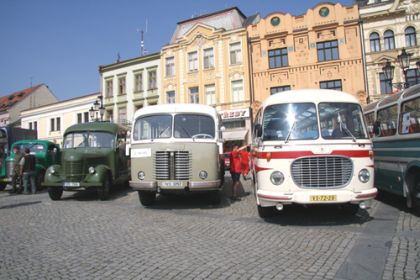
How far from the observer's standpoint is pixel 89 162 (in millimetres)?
10469

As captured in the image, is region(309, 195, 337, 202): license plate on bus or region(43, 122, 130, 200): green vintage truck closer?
region(309, 195, 337, 202): license plate on bus

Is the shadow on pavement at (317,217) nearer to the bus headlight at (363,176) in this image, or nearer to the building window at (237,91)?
the bus headlight at (363,176)

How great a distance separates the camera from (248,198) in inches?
392

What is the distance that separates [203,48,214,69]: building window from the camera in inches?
1146

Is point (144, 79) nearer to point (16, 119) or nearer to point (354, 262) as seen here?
point (16, 119)

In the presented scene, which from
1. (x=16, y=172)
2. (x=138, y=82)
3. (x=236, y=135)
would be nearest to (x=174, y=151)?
(x=16, y=172)

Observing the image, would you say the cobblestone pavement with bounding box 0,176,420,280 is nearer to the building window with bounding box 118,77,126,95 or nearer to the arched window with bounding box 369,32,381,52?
the arched window with bounding box 369,32,381,52

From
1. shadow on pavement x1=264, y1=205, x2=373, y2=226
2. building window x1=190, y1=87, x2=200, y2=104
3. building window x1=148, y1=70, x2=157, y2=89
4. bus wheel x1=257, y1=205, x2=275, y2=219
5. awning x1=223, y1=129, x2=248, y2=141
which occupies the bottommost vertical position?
shadow on pavement x1=264, y1=205, x2=373, y2=226

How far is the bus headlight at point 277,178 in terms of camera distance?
5.91 m

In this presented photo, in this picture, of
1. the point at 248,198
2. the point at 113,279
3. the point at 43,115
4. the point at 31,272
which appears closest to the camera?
the point at 113,279

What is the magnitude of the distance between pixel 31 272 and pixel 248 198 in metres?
6.99

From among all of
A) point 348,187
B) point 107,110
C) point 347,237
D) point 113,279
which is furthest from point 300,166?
point 107,110

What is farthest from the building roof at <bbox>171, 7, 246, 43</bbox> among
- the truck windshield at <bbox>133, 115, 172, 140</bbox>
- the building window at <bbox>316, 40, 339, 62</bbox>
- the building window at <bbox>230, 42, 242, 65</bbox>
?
the truck windshield at <bbox>133, 115, 172, 140</bbox>

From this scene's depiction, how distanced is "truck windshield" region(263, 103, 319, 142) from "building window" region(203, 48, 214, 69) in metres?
23.6
